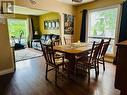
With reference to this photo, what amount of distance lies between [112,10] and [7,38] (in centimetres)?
406

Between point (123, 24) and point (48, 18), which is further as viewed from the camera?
point (48, 18)

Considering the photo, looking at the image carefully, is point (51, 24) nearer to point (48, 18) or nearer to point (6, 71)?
point (48, 18)

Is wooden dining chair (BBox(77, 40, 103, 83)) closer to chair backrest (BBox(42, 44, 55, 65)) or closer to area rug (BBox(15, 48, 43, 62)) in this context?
chair backrest (BBox(42, 44, 55, 65))

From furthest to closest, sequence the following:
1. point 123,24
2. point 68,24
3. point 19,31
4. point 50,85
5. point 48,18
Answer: point 19,31 → point 48,18 → point 68,24 → point 123,24 → point 50,85

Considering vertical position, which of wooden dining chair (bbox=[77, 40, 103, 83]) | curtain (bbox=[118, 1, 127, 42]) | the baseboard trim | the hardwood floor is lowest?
the hardwood floor

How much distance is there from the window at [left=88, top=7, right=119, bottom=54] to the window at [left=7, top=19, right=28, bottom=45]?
16.3 feet

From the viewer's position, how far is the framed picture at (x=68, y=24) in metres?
5.26

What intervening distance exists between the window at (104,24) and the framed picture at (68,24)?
90 cm

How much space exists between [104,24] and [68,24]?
169 centimetres

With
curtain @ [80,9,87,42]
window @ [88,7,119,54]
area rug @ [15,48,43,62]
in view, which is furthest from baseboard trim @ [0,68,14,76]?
window @ [88,7,119,54]

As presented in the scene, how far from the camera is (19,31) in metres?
7.89

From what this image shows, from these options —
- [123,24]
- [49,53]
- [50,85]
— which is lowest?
[50,85]

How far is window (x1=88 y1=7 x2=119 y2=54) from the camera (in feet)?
14.5

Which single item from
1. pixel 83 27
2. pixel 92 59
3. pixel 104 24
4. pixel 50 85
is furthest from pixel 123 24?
pixel 50 85
